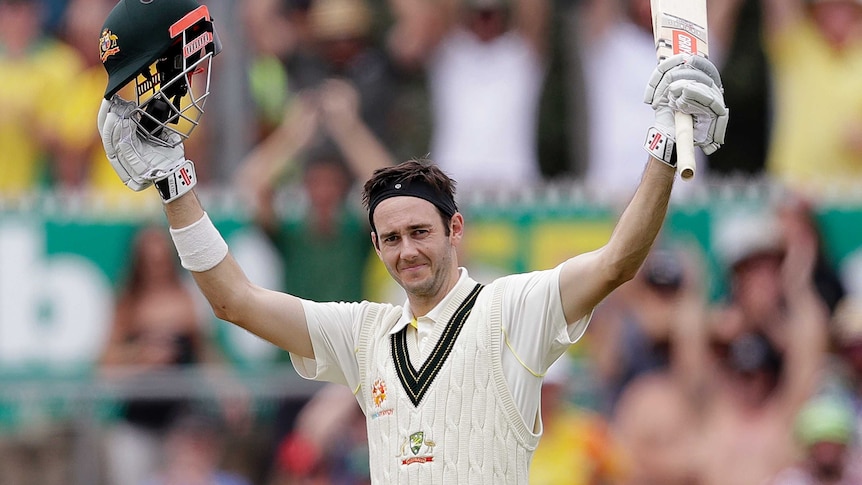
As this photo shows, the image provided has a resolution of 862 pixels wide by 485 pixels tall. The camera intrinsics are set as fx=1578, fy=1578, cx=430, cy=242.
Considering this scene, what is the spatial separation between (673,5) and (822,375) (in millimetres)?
4499

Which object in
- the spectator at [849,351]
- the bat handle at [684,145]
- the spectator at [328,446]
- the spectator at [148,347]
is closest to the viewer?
the bat handle at [684,145]

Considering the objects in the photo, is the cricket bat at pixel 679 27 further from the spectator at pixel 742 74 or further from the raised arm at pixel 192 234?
the spectator at pixel 742 74

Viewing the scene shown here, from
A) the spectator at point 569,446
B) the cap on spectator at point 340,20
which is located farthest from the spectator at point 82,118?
the spectator at point 569,446

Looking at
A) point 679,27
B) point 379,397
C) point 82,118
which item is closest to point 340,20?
point 82,118

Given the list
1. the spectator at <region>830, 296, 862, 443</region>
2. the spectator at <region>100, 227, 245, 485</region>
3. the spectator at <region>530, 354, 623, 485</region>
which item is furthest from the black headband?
the spectator at <region>100, 227, 245, 485</region>

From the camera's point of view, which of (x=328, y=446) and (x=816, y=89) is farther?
(x=816, y=89)

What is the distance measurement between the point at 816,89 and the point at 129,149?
18.6ft

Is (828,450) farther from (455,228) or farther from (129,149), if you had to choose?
(129,149)

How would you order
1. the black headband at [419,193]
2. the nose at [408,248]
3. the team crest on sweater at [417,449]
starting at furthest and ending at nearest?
the black headband at [419,193]
the nose at [408,248]
the team crest on sweater at [417,449]

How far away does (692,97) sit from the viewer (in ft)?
14.9

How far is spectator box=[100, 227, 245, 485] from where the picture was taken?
936 centimetres

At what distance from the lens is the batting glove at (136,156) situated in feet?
16.7

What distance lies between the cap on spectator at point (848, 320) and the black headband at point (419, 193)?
4.26 meters

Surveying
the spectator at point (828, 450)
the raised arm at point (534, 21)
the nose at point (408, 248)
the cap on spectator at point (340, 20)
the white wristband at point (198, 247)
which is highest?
the cap on spectator at point (340, 20)
